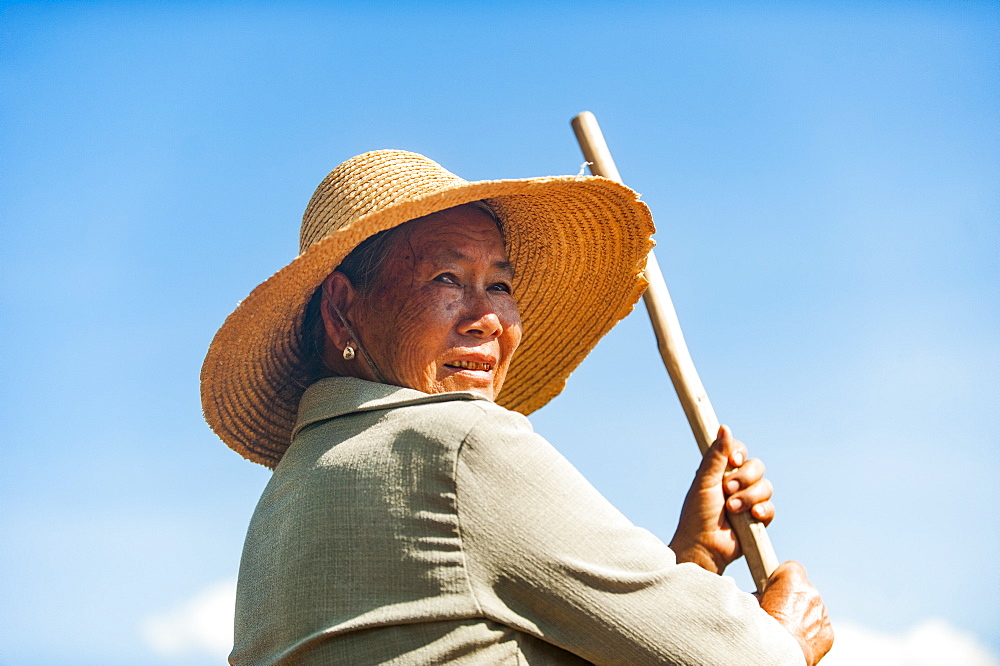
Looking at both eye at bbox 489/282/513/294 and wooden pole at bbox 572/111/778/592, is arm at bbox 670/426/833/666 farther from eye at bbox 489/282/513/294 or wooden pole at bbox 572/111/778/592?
eye at bbox 489/282/513/294

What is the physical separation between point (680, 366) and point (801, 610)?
3.40 feet

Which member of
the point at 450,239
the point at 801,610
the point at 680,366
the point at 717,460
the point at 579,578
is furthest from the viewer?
the point at 680,366

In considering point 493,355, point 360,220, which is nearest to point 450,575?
point 493,355

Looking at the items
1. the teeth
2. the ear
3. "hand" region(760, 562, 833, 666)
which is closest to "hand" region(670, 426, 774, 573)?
"hand" region(760, 562, 833, 666)

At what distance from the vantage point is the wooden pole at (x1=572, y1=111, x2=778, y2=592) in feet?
9.37

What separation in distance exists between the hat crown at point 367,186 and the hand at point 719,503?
3.91 feet

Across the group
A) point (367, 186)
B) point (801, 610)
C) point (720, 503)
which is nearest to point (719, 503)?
point (720, 503)

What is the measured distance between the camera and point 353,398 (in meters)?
2.46

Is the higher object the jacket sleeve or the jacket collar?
the jacket collar

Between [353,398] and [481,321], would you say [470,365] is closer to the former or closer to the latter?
[481,321]

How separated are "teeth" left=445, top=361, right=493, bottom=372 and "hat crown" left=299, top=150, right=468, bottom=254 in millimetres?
499

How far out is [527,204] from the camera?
3232 mm

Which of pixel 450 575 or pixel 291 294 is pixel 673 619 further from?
pixel 291 294

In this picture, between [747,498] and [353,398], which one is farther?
[747,498]
